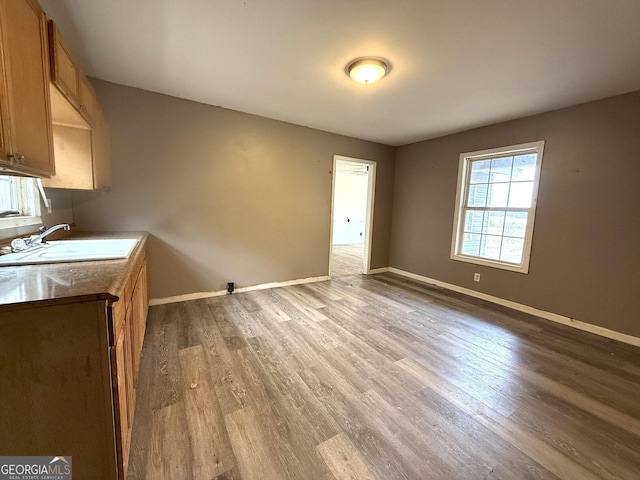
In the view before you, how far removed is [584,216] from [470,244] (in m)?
1.33

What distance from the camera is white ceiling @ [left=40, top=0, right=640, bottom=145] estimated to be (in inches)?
64.2

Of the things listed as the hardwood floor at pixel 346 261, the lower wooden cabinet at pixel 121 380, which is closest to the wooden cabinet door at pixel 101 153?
the lower wooden cabinet at pixel 121 380

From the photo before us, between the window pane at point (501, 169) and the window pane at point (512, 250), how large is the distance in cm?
84

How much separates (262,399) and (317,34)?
2557mm

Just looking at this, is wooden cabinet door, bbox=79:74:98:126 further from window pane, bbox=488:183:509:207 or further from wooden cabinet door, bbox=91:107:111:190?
window pane, bbox=488:183:509:207

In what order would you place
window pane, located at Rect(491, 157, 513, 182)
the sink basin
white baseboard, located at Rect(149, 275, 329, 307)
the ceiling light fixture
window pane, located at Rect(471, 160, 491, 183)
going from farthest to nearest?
window pane, located at Rect(471, 160, 491, 183), window pane, located at Rect(491, 157, 513, 182), white baseboard, located at Rect(149, 275, 329, 307), the ceiling light fixture, the sink basin

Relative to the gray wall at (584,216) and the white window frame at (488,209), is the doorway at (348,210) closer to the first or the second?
the white window frame at (488,209)

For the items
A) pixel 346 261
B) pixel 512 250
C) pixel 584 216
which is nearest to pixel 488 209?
pixel 512 250

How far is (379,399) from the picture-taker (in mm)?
1723

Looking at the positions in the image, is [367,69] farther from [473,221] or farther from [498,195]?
[473,221]

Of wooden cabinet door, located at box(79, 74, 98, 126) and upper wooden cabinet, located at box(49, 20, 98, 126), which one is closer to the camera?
upper wooden cabinet, located at box(49, 20, 98, 126)

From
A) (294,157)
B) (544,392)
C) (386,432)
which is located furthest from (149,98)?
(544,392)

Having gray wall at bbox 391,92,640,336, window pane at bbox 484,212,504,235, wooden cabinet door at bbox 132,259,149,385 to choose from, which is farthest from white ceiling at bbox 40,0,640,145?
wooden cabinet door at bbox 132,259,149,385

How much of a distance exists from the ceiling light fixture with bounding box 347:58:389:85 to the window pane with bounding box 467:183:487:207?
2470 millimetres
